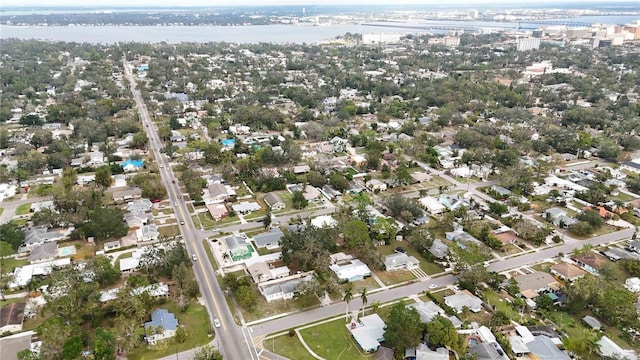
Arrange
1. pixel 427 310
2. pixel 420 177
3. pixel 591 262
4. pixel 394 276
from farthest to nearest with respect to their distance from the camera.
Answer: pixel 420 177 → pixel 591 262 → pixel 394 276 → pixel 427 310

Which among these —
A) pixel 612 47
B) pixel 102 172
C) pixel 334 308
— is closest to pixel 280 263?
pixel 334 308

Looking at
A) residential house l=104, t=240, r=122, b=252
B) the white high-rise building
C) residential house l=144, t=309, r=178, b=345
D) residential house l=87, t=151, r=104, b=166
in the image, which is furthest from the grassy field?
the white high-rise building

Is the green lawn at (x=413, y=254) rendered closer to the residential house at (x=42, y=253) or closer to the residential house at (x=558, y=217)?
the residential house at (x=558, y=217)

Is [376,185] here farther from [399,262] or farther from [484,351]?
[484,351]

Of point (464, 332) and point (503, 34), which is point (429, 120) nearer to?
point (464, 332)

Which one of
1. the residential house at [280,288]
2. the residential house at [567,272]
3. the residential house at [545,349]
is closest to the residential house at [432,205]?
the residential house at [567,272]

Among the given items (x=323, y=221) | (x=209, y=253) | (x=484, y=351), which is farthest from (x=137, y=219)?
(x=484, y=351)
